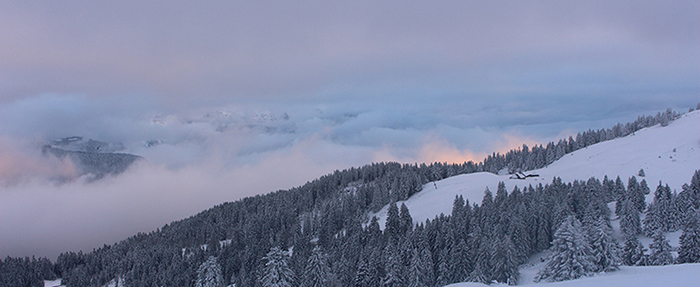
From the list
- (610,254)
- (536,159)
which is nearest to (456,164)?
(536,159)

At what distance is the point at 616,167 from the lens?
110 m

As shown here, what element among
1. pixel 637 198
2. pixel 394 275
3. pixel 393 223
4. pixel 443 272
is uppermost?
pixel 637 198

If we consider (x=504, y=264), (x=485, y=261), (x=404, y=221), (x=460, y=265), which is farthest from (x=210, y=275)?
(x=404, y=221)

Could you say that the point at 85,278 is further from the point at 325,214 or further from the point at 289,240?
the point at 325,214

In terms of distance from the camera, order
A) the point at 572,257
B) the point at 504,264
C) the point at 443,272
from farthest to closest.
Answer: the point at 443,272 → the point at 504,264 → the point at 572,257

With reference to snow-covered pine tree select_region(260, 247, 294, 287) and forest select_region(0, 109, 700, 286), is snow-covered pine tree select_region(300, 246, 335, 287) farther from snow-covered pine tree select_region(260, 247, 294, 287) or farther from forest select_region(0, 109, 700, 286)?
snow-covered pine tree select_region(260, 247, 294, 287)

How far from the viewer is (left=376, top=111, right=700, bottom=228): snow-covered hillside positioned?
A: 10081 cm

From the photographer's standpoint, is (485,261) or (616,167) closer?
(485,261)

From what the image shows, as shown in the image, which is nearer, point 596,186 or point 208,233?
point 596,186

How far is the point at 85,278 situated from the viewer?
11788 centimetres

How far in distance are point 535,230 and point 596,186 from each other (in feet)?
89.9

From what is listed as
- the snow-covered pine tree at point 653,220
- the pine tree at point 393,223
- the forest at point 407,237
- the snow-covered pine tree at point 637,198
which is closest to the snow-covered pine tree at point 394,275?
the forest at point 407,237

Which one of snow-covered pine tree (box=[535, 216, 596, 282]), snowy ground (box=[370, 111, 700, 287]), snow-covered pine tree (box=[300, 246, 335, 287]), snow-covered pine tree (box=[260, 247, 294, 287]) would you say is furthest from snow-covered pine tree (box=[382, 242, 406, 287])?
snowy ground (box=[370, 111, 700, 287])

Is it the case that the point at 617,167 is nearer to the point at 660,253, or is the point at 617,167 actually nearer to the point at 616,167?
the point at 616,167
